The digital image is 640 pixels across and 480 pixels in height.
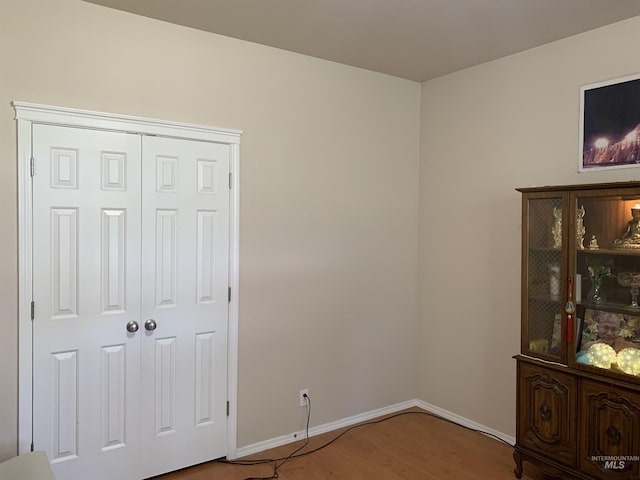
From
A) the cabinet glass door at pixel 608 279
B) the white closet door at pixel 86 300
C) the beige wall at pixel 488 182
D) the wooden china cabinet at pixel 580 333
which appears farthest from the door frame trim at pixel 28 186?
the cabinet glass door at pixel 608 279

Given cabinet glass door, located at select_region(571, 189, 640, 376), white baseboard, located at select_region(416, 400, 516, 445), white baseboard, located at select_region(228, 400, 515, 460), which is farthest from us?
white baseboard, located at select_region(416, 400, 516, 445)

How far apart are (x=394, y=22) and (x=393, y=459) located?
112 inches

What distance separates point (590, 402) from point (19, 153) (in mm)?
3367

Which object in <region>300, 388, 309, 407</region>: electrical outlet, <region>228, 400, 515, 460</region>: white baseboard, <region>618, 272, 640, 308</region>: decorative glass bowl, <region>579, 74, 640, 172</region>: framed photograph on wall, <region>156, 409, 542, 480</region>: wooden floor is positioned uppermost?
<region>579, 74, 640, 172</region>: framed photograph on wall

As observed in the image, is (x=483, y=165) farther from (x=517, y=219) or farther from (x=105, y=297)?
(x=105, y=297)

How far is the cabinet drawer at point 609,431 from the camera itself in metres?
2.40

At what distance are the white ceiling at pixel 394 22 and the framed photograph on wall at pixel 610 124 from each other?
41cm

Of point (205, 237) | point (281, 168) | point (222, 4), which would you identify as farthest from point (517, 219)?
point (222, 4)

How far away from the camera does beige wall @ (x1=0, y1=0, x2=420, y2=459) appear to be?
2.50 meters

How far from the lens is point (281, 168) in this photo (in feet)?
11.0

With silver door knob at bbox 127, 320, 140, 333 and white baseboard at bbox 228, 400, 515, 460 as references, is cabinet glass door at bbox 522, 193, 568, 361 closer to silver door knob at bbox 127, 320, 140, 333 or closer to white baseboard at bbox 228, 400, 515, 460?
white baseboard at bbox 228, 400, 515, 460

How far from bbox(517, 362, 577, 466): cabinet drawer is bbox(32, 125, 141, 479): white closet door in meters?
2.38

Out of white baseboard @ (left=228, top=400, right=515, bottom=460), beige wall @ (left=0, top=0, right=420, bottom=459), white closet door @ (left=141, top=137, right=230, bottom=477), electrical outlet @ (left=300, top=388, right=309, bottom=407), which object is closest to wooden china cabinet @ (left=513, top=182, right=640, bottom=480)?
white baseboard @ (left=228, top=400, right=515, bottom=460)
